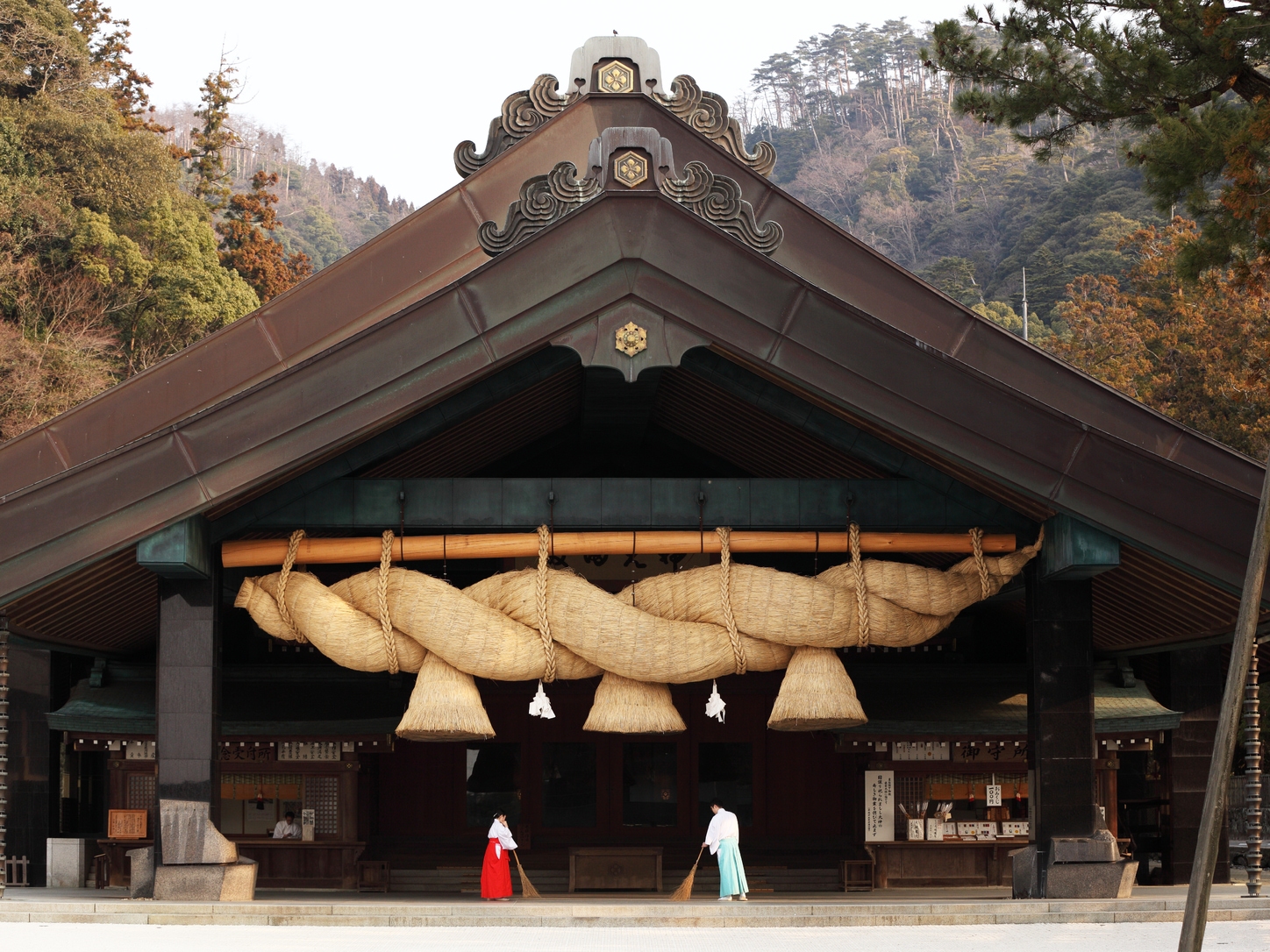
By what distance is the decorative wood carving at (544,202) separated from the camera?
37.0 feet

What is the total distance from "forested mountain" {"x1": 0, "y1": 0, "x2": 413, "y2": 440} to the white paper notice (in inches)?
848

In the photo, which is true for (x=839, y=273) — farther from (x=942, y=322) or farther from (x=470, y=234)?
(x=470, y=234)

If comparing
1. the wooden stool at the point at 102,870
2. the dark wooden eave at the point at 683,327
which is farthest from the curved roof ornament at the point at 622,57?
the wooden stool at the point at 102,870

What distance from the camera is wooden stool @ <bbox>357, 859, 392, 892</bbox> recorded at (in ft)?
53.5

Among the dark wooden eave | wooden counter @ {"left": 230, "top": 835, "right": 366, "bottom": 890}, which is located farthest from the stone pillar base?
wooden counter @ {"left": 230, "top": 835, "right": 366, "bottom": 890}

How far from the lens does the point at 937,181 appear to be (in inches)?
3506

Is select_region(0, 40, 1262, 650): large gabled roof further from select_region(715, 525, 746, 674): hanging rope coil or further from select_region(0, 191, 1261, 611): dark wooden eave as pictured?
select_region(715, 525, 746, 674): hanging rope coil

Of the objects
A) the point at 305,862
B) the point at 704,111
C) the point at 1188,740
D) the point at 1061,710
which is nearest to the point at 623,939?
the point at 1061,710

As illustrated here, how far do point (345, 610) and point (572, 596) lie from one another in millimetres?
1991

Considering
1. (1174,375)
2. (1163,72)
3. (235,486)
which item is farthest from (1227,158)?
(1174,375)

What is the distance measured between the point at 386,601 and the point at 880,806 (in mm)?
7248

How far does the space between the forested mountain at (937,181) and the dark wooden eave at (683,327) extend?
93.0 ft

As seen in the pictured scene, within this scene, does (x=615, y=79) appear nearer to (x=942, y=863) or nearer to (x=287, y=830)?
(x=287, y=830)

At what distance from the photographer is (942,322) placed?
→ 42.4 feet
